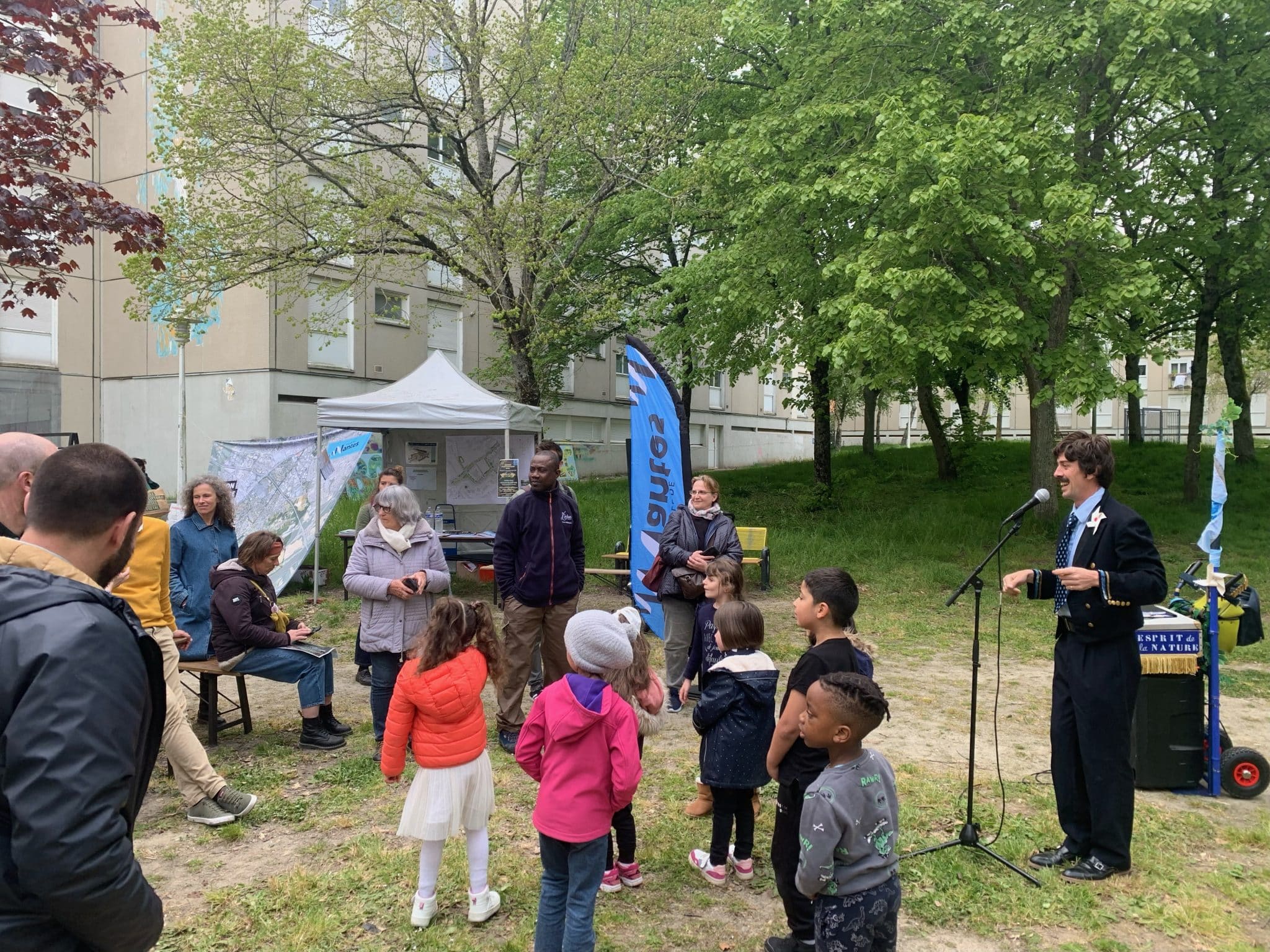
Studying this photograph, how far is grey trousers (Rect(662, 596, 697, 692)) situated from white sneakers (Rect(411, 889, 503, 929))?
281 centimetres

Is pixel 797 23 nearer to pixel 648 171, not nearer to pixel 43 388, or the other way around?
pixel 648 171

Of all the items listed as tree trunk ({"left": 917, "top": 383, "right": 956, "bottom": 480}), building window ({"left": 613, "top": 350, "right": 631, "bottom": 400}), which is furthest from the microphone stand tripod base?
building window ({"left": 613, "top": 350, "right": 631, "bottom": 400})

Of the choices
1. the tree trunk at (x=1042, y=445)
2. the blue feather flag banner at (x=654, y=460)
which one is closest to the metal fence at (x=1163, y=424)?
the tree trunk at (x=1042, y=445)

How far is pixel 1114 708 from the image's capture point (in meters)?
3.58

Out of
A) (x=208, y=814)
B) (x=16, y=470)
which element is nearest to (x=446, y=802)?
(x=208, y=814)

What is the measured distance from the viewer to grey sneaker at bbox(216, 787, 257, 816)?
4.34 meters

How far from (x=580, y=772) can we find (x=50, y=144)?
6.52 metres

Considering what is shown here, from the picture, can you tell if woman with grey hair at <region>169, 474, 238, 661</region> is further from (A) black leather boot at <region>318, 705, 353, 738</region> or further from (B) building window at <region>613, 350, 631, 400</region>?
(B) building window at <region>613, 350, 631, 400</region>

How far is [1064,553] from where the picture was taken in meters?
3.91

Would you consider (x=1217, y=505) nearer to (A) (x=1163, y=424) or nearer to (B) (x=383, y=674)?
(B) (x=383, y=674)

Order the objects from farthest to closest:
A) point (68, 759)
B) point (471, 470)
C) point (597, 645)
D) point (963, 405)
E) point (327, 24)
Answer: point (963, 405)
point (327, 24)
point (471, 470)
point (597, 645)
point (68, 759)

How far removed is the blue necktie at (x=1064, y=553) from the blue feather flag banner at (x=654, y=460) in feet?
12.1

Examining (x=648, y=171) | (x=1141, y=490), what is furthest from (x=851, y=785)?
(x=1141, y=490)

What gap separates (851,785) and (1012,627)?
7826 millimetres
